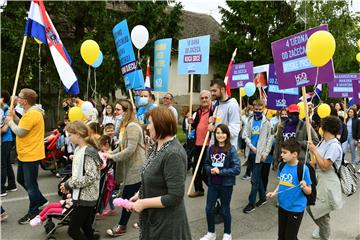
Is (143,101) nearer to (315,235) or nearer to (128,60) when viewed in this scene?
(128,60)

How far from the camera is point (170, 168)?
2.70 meters

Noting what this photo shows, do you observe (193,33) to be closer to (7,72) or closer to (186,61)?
(7,72)

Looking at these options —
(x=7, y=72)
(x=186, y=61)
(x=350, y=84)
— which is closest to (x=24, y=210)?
(x=186, y=61)

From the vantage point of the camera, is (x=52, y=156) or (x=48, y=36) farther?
(x=52, y=156)

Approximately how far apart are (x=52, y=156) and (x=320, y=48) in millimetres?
6825

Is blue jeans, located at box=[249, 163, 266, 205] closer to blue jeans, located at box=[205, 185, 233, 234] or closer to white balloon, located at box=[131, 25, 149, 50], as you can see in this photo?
blue jeans, located at box=[205, 185, 233, 234]

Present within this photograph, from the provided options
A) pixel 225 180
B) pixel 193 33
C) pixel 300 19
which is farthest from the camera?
pixel 193 33

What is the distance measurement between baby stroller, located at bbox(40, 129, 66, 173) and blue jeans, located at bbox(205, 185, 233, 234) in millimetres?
5174

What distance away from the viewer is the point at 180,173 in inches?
107

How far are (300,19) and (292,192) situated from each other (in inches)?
941

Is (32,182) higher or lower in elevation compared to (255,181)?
higher

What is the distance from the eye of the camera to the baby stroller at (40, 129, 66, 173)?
8.91 meters

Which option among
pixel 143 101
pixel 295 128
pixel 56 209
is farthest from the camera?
pixel 143 101

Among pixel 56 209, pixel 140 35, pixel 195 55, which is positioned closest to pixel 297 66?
pixel 195 55
